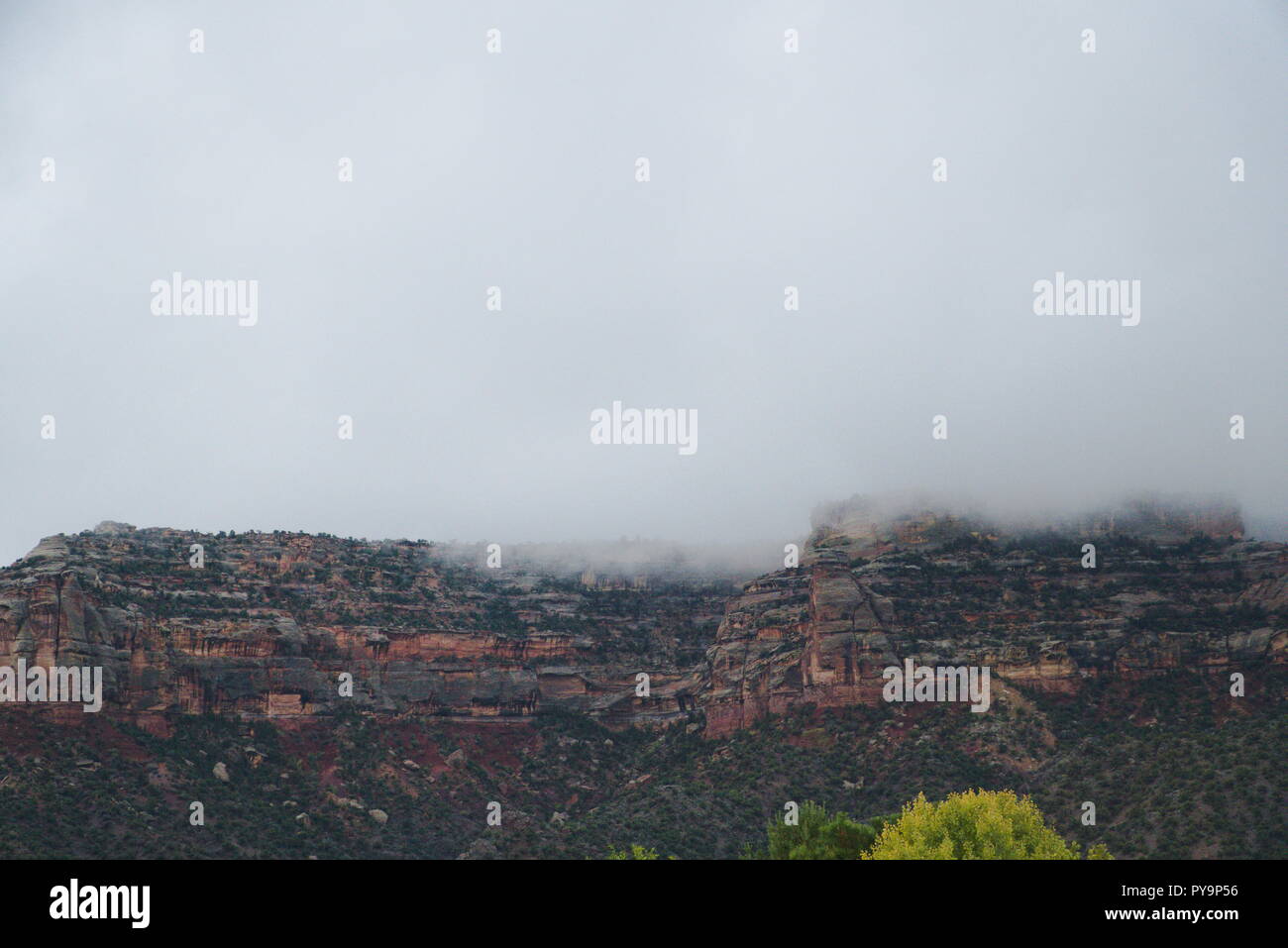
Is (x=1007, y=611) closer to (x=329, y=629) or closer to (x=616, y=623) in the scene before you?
(x=616, y=623)

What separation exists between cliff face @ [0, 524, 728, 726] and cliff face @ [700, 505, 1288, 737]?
1433 centimetres

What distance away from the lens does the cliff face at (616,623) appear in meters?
109

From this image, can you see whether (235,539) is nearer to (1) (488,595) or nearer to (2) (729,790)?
(1) (488,595)

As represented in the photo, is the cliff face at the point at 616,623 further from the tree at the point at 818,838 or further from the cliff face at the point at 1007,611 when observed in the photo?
the tree at the point at 818,838

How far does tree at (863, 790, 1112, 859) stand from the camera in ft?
177

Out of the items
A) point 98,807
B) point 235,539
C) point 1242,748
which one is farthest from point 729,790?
point 235,539

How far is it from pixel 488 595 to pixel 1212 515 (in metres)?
71.3

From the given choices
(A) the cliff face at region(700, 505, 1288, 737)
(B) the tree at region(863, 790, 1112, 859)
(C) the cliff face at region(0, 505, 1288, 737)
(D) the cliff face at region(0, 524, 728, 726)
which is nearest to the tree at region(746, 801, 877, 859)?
(B) the tree at region(863, 790, 1112, 859)

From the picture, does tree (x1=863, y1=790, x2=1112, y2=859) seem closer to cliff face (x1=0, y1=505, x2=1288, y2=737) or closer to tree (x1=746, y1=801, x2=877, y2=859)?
tree (x1=746, y1=801, x2=877, y2=859)

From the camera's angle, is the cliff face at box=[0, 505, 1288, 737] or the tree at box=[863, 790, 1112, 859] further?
the cliff face at box=[0, 505, 1288, 737]

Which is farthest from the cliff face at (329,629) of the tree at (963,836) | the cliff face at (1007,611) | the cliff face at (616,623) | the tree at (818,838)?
the tree at (963,836)

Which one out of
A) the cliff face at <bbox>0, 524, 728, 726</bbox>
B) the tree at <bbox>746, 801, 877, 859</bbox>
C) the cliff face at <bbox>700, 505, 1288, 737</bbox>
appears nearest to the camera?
the tree at <bbox>746, 801, 877, 859</bbox>

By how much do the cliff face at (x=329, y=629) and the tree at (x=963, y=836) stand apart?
234 feet
